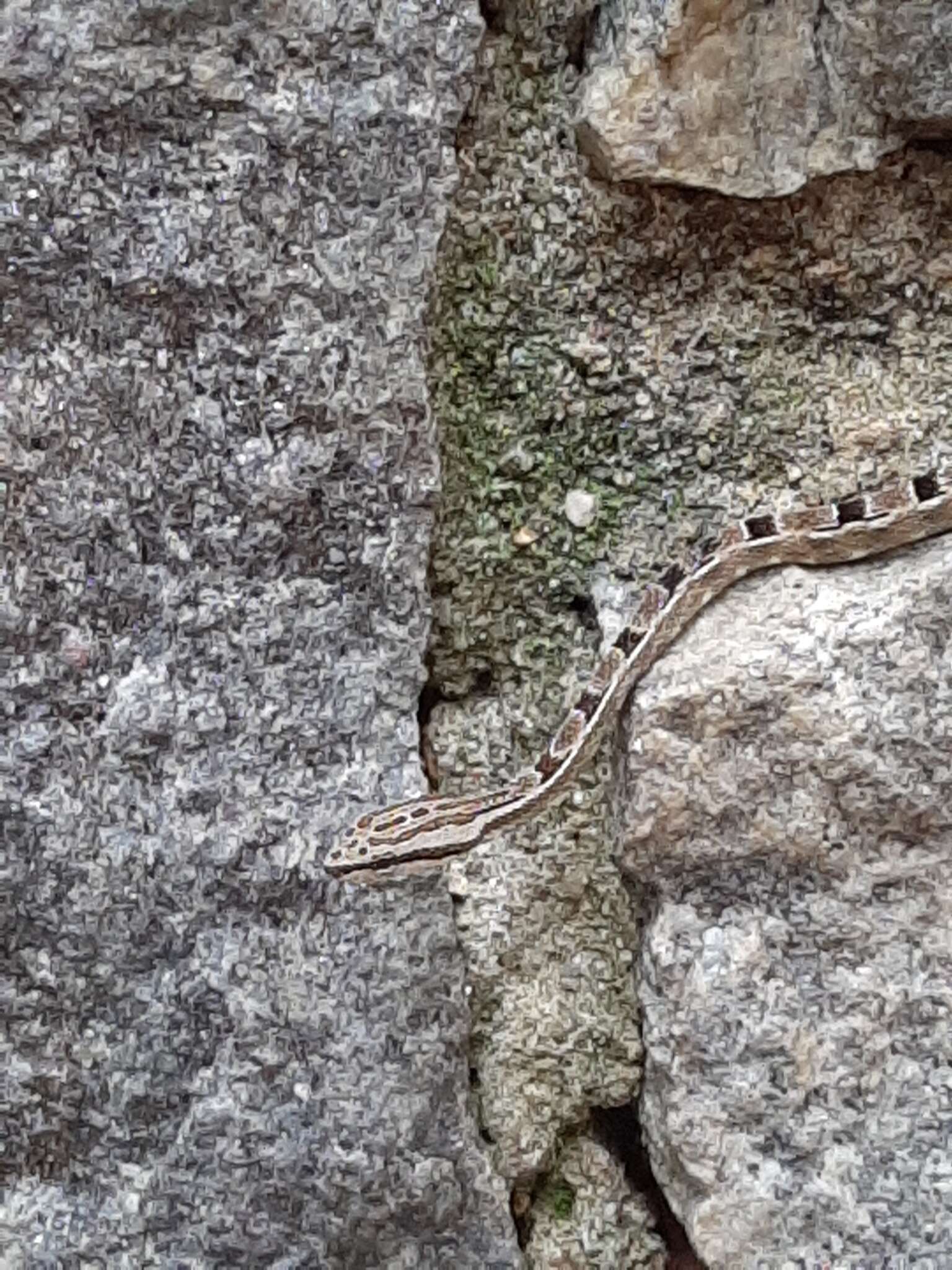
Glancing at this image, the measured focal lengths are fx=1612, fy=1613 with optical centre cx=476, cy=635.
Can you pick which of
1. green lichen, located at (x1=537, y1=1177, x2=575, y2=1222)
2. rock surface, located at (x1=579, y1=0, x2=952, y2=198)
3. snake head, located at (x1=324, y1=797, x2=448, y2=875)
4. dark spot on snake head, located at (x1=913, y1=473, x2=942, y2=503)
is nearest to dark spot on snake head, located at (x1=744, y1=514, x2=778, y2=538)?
dark spot on snake head, located at (x1=913, y1=473, x2=942, y2=503)

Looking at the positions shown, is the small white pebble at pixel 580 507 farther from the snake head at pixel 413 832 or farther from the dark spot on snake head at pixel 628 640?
the snake head at pixel 413 832

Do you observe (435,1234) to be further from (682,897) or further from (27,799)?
(27,799)

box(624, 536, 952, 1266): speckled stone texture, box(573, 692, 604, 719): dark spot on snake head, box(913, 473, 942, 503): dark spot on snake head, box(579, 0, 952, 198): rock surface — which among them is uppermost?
box(579, 0, 952, 198): rock surface

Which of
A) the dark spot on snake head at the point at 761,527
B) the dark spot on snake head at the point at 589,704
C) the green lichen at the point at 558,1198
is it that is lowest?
the green lichen at the point at 558,1198

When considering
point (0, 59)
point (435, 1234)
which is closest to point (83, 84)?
point (0, 59)

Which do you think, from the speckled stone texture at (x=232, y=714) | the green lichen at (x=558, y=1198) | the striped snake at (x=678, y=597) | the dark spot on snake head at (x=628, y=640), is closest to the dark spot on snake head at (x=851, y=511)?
the striped snake at (x=678, y=597)

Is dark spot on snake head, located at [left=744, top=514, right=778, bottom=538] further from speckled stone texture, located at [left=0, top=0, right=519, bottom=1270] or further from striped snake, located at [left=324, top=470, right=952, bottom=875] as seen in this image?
speckled stone texture, located at [left=0, top=0, right=519, bottom=1270]
